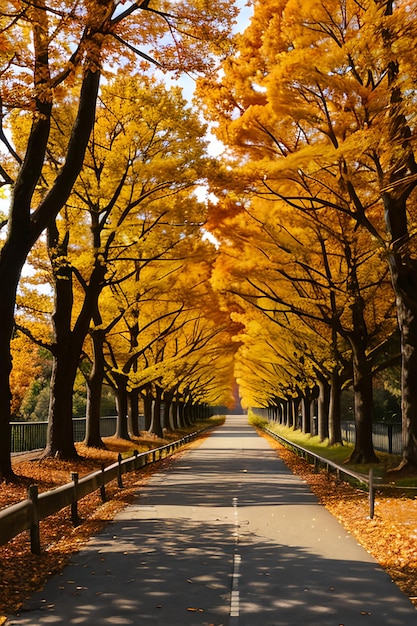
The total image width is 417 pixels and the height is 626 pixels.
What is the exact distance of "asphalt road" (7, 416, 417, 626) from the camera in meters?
6.05

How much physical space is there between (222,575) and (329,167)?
40.2ft

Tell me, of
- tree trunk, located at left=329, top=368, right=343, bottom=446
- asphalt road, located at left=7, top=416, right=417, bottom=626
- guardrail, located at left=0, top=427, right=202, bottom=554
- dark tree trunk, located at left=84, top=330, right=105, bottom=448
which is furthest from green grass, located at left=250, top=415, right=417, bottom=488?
dark tree trunk, located at left=84, top=330, right=105, bottom=448

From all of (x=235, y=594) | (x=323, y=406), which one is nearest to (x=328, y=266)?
(x=323, y=406)

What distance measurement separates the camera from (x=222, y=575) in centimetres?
756

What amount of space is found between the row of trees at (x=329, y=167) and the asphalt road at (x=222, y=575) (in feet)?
19.1

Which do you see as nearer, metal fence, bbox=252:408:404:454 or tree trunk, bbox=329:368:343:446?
metal fence, bbox=252:408:404:454

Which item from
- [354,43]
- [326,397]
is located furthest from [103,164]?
[326,397]

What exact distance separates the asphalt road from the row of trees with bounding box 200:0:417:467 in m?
5.83

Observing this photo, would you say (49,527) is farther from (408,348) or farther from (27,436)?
(27,436)

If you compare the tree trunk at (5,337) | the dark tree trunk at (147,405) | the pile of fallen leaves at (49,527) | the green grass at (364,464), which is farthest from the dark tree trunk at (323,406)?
the tree trunk at (5,337)

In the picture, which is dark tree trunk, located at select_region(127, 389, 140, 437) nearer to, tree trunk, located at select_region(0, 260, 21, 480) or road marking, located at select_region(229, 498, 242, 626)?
tree trunk, located at select_region(0, 260, 21, 480)

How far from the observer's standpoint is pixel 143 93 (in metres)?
18.1

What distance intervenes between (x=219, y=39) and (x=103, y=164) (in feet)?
28.8

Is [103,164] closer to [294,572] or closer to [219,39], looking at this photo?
[219,39]
